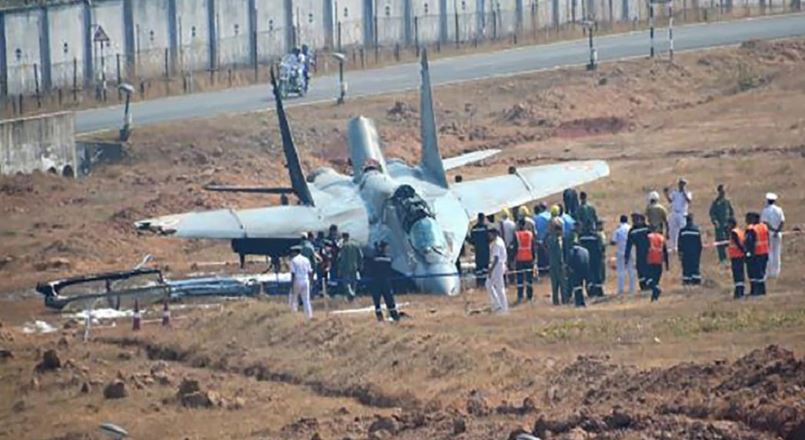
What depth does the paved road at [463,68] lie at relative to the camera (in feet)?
236

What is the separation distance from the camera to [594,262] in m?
40.7

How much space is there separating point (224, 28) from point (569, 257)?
1668 inches

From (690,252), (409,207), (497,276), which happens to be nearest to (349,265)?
(497,276)

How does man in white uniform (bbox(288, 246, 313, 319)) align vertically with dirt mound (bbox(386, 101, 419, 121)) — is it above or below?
below

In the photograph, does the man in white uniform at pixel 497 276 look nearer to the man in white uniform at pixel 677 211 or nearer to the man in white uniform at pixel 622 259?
the man in white uniform at pixel 622 259

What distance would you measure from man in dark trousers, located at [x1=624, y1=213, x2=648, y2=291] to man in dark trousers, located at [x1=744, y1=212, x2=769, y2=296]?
2100mm

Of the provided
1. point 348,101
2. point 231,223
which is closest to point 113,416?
point 231,223

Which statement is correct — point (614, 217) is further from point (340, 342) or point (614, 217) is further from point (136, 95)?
point (136, 95)

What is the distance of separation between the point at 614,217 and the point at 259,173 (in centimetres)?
1246

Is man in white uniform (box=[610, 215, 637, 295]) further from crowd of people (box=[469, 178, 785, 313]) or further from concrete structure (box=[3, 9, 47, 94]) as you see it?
concrete structure (box=[3, 9, 47, 94])

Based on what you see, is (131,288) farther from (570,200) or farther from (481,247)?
(570,200)

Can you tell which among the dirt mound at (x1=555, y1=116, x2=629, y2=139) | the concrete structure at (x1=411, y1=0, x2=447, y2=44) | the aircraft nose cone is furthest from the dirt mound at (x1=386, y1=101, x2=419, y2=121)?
the aircraft nose cone

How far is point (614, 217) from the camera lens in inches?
2116

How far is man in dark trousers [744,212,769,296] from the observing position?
38.5m
